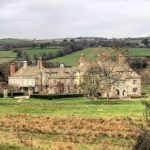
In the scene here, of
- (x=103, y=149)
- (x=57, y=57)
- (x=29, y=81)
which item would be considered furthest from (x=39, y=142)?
(x=57, y=57)

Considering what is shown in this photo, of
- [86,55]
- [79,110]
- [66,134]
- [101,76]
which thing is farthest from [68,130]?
[86,55]

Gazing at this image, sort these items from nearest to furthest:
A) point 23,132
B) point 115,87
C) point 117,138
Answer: point 117,138 < point 23,132 < point 115,87

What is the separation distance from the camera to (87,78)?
294ft

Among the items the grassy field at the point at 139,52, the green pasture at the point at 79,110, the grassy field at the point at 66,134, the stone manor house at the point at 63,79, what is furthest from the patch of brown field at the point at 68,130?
the grassy field at the point at 139,52

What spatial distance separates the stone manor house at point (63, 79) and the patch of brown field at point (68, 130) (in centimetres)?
6310

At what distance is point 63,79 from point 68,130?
8678 cm

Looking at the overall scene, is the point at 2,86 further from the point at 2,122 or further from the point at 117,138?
the point at 117,138

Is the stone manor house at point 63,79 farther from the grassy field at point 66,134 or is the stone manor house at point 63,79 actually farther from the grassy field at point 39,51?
the grassy field at point 66,134

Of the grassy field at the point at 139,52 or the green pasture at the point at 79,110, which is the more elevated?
the grassy field at the point at 139,52

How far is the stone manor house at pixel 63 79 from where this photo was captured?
110688 mm

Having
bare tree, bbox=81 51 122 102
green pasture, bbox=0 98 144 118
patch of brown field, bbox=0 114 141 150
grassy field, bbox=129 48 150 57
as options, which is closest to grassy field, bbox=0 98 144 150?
patch of brown field, bbox=0 114 141 150

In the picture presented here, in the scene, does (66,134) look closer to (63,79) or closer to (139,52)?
(63,79)

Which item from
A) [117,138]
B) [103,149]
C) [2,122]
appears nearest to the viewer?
[103,149]

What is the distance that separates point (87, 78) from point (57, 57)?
8705 cm
